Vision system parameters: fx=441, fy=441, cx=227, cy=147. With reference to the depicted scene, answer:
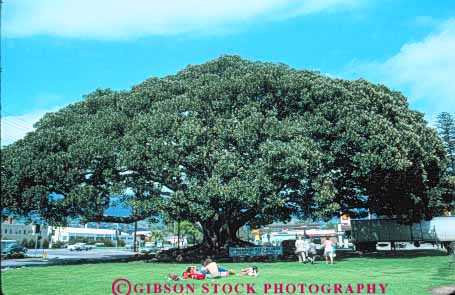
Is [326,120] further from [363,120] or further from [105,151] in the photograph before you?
[105,151]

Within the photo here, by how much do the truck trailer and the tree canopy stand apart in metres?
12.2

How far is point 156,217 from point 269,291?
14476 mm

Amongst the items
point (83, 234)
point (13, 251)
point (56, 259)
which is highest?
point (83, 234)

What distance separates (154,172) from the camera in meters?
23.1

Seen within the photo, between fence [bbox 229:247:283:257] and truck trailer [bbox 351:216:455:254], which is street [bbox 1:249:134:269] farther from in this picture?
truck trailer [bbox 351:216:455:254]

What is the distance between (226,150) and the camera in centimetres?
2277

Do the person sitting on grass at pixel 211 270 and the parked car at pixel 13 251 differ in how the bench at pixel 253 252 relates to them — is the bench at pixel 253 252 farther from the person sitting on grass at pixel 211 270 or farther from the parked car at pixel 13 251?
the parked car at pixel 13 251

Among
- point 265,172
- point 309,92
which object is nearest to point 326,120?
point 309,92

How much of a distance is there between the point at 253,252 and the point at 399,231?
18562mm

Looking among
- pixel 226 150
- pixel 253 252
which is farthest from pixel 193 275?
pixel 253 252

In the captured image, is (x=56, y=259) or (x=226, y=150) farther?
(x=56, y=259)

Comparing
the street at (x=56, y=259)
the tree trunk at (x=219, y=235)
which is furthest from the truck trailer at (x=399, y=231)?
the street at (x=56, y=259)

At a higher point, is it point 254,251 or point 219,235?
point 219,235

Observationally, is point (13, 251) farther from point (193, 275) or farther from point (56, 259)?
point (193, 275)
